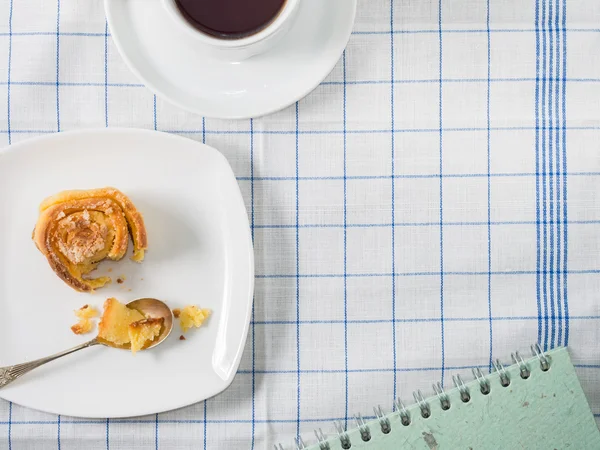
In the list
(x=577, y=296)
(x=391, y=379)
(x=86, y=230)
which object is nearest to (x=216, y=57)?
(x=86, y=230)

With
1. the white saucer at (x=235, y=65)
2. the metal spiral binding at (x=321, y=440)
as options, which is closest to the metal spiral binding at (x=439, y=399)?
the metal spiral binding at (x=321, y=440)

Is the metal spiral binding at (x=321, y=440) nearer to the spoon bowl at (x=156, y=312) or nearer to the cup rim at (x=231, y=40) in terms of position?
the spoon bowl at (x=156, y=312)

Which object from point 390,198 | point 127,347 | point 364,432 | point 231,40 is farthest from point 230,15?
point 364,432

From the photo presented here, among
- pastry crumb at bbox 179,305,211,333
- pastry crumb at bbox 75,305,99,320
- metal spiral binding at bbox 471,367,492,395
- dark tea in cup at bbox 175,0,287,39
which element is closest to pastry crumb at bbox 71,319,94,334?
pastry crumb at bbox 75,305,99,320

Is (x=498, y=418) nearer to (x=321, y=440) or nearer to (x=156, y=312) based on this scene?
(x=321, y=440)

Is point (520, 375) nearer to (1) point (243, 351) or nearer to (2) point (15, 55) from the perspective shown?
(1) point (243, 351)

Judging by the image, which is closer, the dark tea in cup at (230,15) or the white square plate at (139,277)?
the dark tea in cup at (230,15)

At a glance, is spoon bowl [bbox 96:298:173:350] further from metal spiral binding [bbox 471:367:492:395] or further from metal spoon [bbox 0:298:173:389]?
metal spiral binding [bbox 471:367:492:395]
